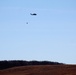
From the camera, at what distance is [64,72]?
127 feet

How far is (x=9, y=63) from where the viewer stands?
59.9 m

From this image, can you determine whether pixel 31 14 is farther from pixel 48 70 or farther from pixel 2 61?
pixel 2 61

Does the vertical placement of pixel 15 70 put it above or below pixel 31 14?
below

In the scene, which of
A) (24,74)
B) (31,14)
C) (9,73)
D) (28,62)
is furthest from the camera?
(28,62)

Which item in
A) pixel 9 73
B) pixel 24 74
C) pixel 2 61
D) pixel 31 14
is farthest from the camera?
pixel 2 61

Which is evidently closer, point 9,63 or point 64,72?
point 64,72

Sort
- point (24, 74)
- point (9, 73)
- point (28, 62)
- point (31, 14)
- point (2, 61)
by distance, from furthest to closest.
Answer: point (28, 62)
point (2, 61)
point (9, 73)
point (24, 74)
point (31, 14)

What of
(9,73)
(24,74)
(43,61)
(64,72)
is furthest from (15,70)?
→ (43,61)

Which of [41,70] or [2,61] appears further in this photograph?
[2,61]

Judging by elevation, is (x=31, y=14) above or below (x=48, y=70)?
above

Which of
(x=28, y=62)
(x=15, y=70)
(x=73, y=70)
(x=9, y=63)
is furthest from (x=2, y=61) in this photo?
(x=73, y=70)

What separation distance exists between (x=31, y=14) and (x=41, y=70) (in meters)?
8.03

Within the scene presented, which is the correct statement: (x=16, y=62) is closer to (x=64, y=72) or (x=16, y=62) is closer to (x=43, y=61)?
(x=43, y=61)

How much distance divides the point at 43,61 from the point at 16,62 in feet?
18.7
